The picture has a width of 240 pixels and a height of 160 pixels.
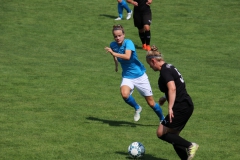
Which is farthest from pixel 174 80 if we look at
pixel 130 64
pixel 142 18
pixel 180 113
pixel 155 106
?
pixel 142 18

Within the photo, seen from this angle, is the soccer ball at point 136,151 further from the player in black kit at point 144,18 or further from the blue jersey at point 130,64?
the player in black kit at point 144,18

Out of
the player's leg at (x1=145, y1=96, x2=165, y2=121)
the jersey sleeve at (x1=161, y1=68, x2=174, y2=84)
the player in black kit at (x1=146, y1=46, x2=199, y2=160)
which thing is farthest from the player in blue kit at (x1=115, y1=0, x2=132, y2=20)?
the jersey sleeve at (x1=161, y1=68, x2=174, y2=84)

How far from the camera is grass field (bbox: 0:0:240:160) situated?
11.3m

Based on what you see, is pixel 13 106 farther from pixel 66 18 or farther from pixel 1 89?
pixel 66 18

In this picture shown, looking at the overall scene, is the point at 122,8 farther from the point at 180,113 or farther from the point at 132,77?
the point at 180,113

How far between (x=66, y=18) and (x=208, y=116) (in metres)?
14.9

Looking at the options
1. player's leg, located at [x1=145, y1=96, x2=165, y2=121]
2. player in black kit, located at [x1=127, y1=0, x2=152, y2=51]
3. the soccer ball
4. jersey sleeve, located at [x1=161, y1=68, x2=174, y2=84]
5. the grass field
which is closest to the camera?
jersey sleeve, located at [x1=161, y1=68, x2=174, y2=84]

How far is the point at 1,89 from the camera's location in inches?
633

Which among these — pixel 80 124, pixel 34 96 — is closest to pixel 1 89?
pixel 34 96

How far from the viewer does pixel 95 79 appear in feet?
58.0

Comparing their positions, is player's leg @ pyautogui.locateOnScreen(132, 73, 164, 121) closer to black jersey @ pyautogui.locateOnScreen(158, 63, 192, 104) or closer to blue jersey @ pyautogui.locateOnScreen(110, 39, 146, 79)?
blue jersey @ pyautogui.locateOnScreen(110, 39, 146, 79)

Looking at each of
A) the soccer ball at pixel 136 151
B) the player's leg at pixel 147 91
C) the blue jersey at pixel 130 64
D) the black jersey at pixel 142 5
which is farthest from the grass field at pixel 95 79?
the black jersey at pixel 142 5

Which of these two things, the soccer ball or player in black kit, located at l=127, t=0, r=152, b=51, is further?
player in black kit, located at l=127, t=0, r=152, b=51

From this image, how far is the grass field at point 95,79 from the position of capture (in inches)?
447
